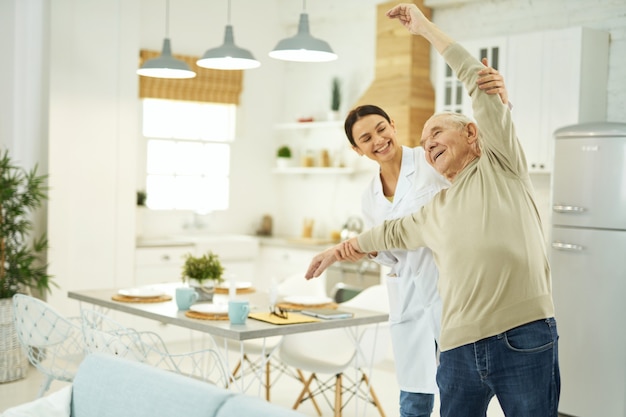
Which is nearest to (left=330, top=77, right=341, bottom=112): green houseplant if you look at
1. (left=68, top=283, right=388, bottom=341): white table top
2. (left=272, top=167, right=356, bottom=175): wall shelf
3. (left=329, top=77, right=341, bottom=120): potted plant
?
(left=329, top=77, right=341, bottom=120): potted plant

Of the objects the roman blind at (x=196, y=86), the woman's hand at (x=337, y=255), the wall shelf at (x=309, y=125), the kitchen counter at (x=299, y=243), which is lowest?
the kitchen counter at (x=299, y=243)

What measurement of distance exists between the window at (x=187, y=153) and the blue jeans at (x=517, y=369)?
5.70 metres

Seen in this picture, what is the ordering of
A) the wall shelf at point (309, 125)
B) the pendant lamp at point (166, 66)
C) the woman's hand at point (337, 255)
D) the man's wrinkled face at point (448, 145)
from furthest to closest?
the wall shelf at point (309, 125) < the pendant lamp at point (166, 66) < the woman's hand at point (337, 255) < the man's wrinkled face at point (448, 145)

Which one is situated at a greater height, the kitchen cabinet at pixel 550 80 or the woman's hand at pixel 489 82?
the kitchen cabinet at pixel 550 80

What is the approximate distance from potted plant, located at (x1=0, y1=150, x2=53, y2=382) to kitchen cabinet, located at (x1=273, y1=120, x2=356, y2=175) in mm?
2665

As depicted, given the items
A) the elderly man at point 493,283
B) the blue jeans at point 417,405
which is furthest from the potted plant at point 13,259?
the elderly man at point 493,283

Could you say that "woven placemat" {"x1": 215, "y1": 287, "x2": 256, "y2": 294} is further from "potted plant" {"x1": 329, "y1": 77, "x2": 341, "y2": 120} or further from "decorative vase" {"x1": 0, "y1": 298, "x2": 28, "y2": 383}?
"potted plant" {"x1": 329, "y1": 77, "x2": 341, "y2": 120}

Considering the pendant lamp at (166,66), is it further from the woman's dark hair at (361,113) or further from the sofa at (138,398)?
the sofa at (138,398)

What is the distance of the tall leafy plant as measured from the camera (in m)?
5.89

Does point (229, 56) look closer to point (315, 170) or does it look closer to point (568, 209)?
point (568, 209)

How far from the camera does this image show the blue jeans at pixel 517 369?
241 centimetres

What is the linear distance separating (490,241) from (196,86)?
19.1 ft

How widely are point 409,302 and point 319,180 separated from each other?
504 cm

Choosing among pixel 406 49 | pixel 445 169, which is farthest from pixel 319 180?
pixel 445 169
